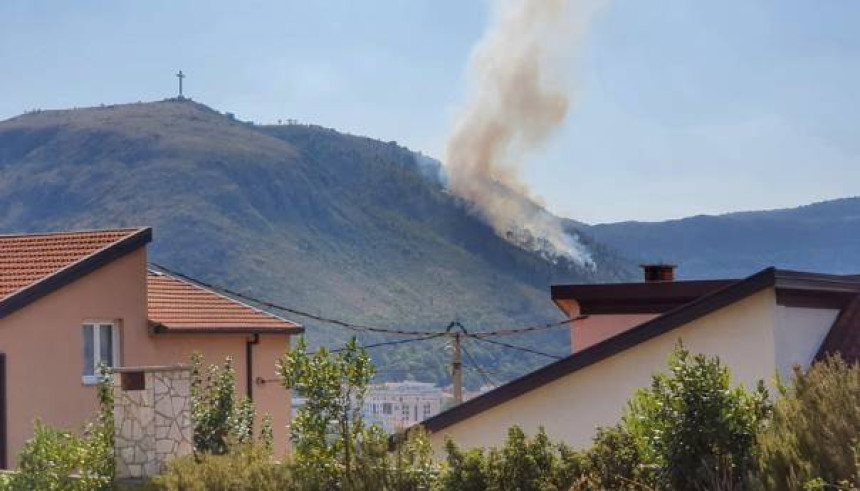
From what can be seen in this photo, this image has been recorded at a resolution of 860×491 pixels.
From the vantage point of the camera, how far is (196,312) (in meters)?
32.1

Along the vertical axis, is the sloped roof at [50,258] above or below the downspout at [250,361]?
above

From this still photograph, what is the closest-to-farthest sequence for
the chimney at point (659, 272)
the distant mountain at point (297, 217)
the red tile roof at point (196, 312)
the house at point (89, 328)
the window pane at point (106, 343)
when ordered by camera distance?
the chimney at point (659, 272) → the house at point (89, 328) → the window pane at point (106, 343) → the red tile roof at point (196, 312) → the distant mountain at point (297, 217)

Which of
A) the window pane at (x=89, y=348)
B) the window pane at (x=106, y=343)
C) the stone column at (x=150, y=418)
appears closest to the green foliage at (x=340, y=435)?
the stone column at (x=150, y=418)

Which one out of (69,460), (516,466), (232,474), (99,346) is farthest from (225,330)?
(516,466)

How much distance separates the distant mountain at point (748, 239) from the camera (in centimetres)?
15325

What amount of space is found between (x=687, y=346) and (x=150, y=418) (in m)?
6.16

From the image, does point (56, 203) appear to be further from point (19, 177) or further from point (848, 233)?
point (848, 233)

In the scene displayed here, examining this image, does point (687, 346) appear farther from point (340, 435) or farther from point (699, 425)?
point (699, 425)

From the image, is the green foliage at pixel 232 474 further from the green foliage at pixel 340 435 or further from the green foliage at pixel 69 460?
the green foliage at pixel 69 460

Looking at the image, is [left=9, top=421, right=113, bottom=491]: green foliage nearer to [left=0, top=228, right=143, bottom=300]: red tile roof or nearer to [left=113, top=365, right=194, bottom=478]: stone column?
[left=113, top=365, right=194, bottom=478]: stone column

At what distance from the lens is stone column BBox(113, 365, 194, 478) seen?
1513cm

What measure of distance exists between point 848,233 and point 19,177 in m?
91.7

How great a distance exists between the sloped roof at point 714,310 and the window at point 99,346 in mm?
11269

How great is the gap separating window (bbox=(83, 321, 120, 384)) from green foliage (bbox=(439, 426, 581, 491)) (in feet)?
55.8
